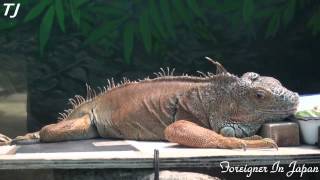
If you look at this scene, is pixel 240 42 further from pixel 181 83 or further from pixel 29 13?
pixel 29 13

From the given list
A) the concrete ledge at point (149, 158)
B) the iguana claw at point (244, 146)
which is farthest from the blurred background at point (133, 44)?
the iguana claw at point (244, 146)

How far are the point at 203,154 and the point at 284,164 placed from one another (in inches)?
21.6

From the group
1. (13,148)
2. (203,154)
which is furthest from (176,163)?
(13,148)

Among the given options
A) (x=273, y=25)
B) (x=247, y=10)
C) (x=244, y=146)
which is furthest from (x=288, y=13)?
(x=244, y=146)

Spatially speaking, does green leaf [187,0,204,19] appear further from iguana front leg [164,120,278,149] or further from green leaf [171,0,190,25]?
iguana front leg [164,120,278,149]

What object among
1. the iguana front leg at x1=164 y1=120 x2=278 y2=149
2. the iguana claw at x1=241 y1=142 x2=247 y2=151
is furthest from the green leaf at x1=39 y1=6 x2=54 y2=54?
the iguana claw at x1=241 y1=142 x2=247 y2=151

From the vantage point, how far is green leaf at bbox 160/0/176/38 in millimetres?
5781

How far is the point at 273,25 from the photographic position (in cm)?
591

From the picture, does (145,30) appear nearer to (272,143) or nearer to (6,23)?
(6,23)

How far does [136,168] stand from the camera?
394cm

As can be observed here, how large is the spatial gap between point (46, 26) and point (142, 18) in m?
0.90

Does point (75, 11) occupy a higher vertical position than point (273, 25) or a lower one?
higher

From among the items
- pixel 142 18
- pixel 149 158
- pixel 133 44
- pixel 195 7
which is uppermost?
pixel 195 7

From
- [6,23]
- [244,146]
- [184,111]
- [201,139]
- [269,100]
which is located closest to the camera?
[244,146]
